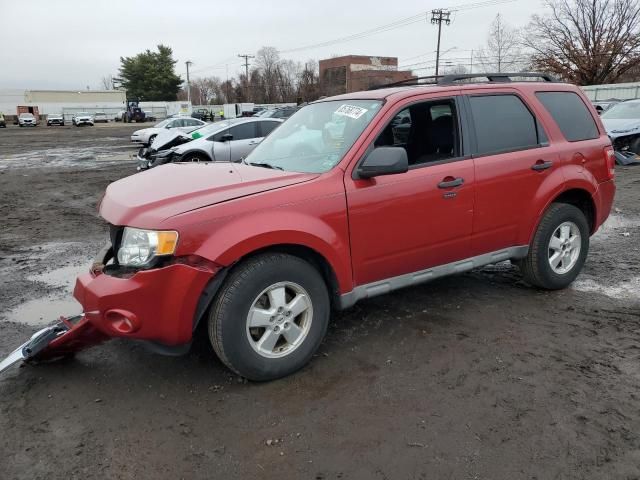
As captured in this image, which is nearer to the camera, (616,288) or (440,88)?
(440,88)

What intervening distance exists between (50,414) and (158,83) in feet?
310

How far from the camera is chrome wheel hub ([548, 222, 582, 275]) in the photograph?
4836 millimetres

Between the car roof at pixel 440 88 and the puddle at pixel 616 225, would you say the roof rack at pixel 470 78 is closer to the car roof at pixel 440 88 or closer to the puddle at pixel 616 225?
the car roof at pixel 440 88

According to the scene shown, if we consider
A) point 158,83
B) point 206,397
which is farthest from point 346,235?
point 158,83

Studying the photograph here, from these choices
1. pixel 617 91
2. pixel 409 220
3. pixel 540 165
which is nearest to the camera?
pixel 409 220

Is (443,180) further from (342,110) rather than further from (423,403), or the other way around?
(423,403)

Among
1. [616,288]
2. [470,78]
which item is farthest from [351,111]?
[616,288]

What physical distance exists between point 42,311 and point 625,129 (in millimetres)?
→ 15517

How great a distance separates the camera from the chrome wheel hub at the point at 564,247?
4.84 m

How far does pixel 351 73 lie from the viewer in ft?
313

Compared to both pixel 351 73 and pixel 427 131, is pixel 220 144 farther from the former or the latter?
pixel 351 73

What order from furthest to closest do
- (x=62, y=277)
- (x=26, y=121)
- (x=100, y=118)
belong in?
(x=100, y=118) < (x=26, y=121) < (x=62, y=277)

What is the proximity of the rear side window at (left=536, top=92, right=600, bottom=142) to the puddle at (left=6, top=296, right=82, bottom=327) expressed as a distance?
4730 mm

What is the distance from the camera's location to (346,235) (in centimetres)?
358
